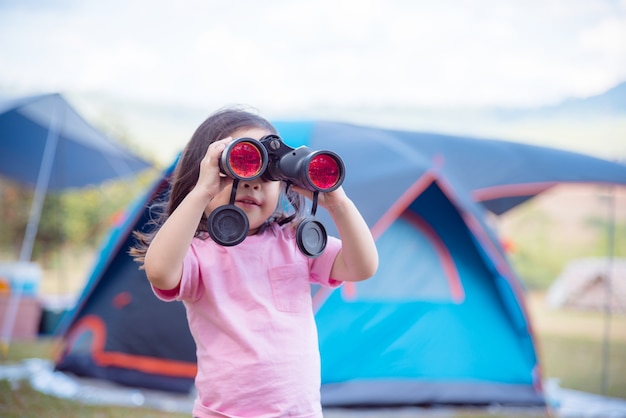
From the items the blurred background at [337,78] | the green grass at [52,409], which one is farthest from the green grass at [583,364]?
the green grass at [52,409]

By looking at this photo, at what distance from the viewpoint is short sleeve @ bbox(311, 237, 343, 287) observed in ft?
4.77

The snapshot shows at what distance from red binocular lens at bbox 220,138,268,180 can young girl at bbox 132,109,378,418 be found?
0.14 ft

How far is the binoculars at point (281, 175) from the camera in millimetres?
1202

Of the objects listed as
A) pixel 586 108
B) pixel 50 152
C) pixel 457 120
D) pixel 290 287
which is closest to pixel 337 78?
pixel 457 120

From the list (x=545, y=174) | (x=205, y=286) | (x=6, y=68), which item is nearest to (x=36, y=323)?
(x=545, y=174)

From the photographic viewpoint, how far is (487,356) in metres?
3.64

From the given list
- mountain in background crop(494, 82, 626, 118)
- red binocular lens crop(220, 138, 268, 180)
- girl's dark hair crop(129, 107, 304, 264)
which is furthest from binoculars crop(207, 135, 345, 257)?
mountain in background crop(494, 82, 626, 118)

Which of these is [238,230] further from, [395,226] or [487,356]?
[487,356]

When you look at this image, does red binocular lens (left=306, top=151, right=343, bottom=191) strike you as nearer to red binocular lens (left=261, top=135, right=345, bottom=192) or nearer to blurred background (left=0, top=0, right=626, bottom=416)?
red binocular lens (left=261, top=135, right=345, bottom=192)

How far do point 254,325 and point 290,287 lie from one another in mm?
107

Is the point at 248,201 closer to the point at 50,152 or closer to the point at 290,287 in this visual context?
the point at 290,287

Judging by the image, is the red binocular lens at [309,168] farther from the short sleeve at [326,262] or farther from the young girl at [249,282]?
the short sleeve at [326,262]

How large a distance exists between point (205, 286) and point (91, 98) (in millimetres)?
14621

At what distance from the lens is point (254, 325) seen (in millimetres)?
1369
